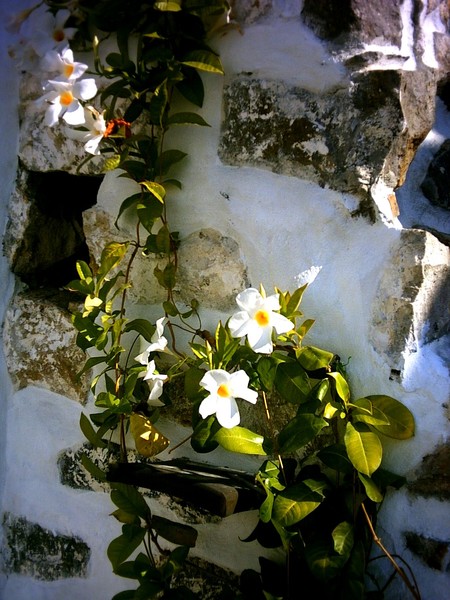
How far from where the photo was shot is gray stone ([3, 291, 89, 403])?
54.3 inches

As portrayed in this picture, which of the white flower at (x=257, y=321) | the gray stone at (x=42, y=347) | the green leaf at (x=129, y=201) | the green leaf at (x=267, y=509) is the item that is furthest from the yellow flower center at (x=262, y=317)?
the gray stone at (x=42, y=347)

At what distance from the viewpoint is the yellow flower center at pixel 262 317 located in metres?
1.03

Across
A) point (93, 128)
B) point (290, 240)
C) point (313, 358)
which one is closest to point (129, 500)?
point (313, 358)

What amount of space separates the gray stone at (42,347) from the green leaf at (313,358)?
0.50 m

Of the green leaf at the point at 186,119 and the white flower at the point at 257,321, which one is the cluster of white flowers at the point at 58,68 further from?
the white flower at the point at 257,321

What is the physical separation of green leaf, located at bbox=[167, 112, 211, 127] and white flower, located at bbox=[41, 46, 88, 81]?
17 cm

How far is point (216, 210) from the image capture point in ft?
4.07

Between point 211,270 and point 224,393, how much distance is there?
11.5 inches

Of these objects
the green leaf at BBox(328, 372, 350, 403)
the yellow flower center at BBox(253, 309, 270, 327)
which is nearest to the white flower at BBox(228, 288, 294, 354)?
the yellow flower center at BBox(253, 309, 270, 327)

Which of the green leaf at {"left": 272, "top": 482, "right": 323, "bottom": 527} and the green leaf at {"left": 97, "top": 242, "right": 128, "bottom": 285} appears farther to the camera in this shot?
the green leaf at {"left": 97, "top": 242, "right": 128, "bottom": 285}

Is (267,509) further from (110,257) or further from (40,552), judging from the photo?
(40,552)

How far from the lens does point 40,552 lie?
141 cm

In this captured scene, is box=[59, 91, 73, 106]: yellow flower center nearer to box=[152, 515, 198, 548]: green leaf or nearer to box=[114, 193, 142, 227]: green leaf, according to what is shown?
box=[114, 193, 142, 227]: green leaf

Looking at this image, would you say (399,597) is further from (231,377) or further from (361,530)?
(231,377)
